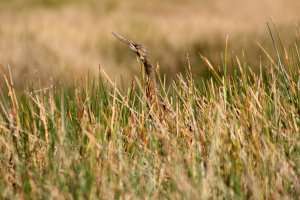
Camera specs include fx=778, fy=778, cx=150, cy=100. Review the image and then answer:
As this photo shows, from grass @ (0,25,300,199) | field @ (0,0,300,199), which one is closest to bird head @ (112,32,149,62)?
field @ (0,0,300,199)

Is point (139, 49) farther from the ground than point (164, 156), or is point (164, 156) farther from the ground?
point (139, 49)

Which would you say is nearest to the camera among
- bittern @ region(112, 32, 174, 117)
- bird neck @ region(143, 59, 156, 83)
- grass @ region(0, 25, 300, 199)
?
grass @ region(0, 25, 300, 199)

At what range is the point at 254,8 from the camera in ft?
51.1

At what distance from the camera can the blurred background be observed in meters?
10.4

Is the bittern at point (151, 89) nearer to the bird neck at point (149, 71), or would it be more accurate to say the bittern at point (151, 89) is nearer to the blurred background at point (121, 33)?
the bird neck at point (149, 71)

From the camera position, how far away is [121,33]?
12.5 m

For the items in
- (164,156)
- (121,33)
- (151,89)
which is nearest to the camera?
(164,156)

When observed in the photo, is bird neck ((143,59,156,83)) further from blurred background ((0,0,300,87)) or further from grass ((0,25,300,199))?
blurred background ((0,0,300,87))

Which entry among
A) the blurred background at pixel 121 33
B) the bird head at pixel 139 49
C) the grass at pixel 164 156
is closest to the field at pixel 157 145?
the grass at pixel 164 156

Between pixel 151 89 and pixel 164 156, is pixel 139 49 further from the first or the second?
pixel 164 156

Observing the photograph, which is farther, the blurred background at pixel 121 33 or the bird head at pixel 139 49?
the blurred background at pixel 121 33

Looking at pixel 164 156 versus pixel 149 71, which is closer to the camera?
pixel 164 156

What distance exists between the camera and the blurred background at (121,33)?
34.0 feet

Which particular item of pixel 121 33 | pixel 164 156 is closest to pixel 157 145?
pixel 164 156
